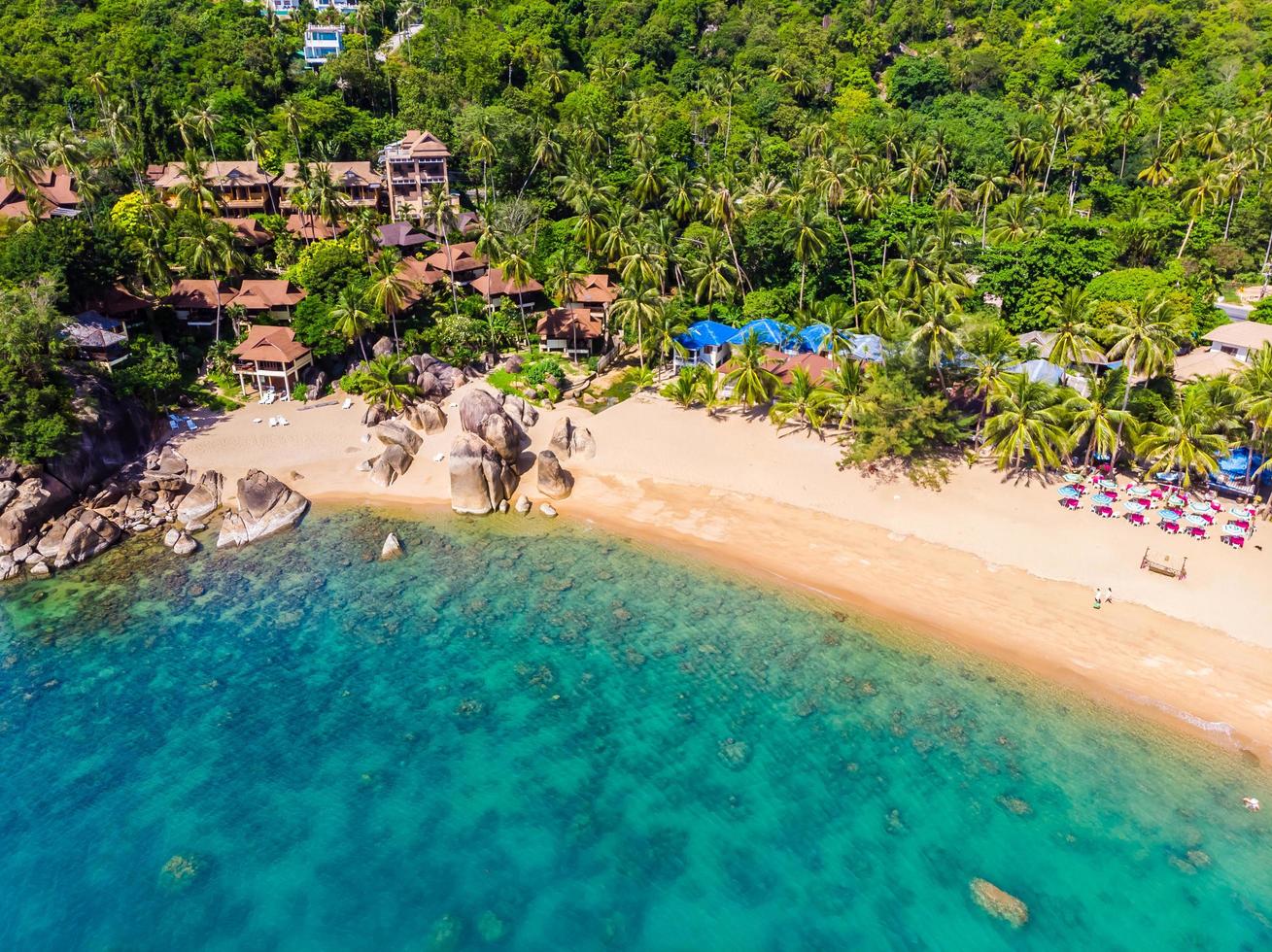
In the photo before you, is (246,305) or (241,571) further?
(246,305)

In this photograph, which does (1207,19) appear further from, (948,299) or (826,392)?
(826,392)

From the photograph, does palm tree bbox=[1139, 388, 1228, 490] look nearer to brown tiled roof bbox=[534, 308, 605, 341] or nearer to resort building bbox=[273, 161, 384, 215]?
brown tiled roof bbox=[534, 308, 605, 341]

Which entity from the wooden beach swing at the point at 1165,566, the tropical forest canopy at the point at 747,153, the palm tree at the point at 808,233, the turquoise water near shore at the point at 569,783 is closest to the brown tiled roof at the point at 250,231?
the tropical forest canopy at the point at 747,153

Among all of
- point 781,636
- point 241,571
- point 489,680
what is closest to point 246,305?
point 241,571

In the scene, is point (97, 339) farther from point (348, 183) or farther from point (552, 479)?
point (348, 183)

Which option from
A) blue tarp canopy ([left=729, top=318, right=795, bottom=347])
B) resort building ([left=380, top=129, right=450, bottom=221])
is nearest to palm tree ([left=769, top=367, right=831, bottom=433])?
blue tarp canopy ([left=729, top=318, right=795, bottom=347])

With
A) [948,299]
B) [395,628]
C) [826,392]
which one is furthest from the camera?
[948,299]
